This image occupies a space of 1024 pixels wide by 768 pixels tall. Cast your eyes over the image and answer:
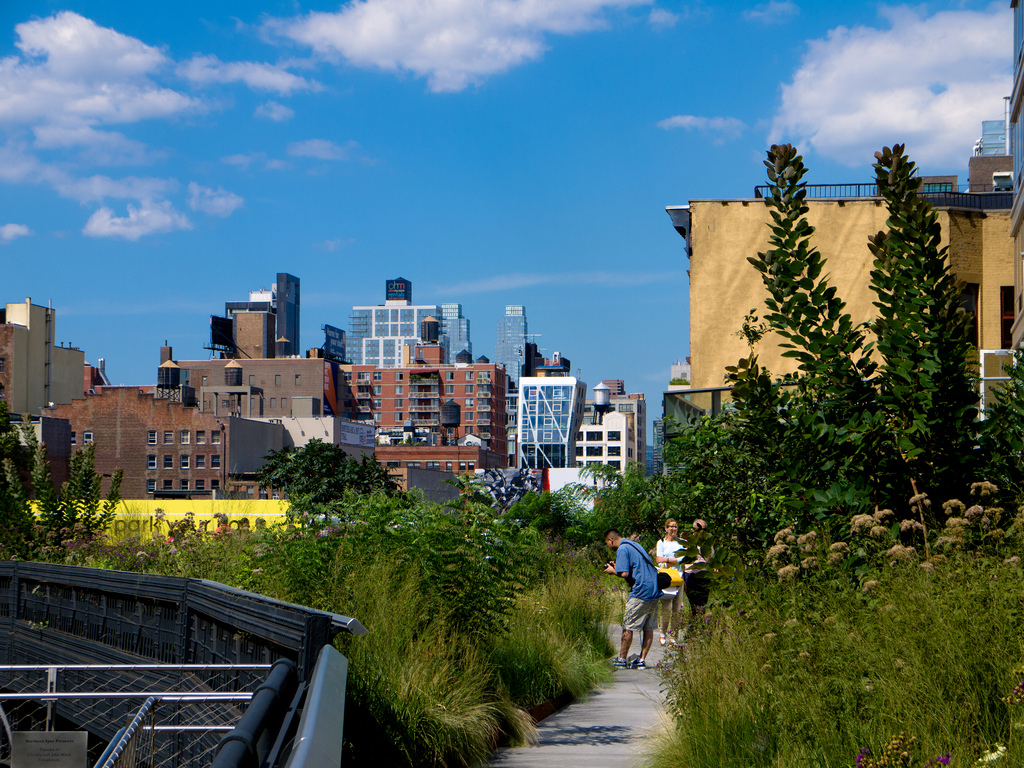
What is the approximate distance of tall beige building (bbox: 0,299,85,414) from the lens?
326 ft

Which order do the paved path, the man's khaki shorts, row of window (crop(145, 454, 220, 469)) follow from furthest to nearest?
row of window (crop(145, 454, 220, 469)), the man's khaki shorts, the paved path

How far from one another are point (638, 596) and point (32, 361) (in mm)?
104272

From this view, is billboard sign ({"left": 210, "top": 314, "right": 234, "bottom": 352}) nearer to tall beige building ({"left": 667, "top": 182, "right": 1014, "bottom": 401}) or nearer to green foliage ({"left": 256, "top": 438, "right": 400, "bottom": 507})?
green foliage ({"left": 256, "top": 438, "right": 400, "bottom": 507})

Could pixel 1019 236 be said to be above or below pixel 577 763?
above

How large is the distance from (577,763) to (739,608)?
174cm

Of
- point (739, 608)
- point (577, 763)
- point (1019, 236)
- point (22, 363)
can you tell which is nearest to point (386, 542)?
point (577, 763)

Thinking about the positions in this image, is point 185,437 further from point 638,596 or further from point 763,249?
point 638,596

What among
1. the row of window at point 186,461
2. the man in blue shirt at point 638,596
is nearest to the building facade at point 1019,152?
the man in blue shirt at point 638,596

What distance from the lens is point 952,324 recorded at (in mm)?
7508

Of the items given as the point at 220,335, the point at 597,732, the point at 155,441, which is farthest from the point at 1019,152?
the point at 220,335

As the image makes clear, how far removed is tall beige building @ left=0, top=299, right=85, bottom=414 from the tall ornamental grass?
101 m

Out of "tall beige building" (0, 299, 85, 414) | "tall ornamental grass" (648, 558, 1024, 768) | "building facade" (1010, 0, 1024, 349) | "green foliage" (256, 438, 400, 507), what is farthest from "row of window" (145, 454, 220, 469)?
"tall ornamental grass" (648, 558, 1024, 768)

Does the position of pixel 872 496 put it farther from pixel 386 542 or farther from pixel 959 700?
pixel 386 542

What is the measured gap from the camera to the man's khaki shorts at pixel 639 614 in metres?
12.8
